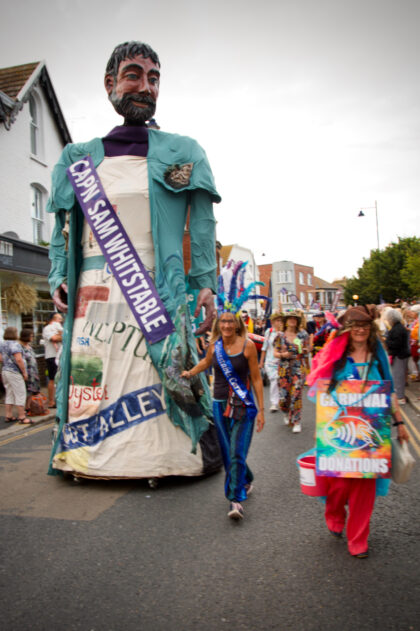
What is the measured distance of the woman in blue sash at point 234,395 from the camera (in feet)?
12.6

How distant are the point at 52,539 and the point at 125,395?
1.24 meters

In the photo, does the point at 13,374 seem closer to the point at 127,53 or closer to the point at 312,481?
the point at 127,53

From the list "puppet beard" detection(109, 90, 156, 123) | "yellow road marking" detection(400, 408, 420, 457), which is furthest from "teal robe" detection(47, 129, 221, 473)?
"yellow road marking" detection(400, 408, 420, 457)

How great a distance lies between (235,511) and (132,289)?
1908 millimetres

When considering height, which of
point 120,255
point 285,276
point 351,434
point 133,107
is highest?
point 285,276

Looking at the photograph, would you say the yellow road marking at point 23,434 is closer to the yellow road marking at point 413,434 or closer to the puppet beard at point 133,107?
the puppet beard at point 133,107

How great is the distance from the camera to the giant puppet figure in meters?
4.21

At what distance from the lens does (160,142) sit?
15.0 ft

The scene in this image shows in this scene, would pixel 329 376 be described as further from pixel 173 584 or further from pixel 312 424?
pixel 312 424

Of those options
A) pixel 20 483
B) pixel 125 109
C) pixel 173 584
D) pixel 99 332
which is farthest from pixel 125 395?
pixel 125 109

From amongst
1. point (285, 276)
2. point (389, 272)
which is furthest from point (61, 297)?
point (285, 276)

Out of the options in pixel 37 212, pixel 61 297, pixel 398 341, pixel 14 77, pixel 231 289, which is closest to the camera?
pixel 61 297

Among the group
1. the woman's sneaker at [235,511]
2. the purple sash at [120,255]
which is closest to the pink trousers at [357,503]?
the woman's sneaker at [235,511]

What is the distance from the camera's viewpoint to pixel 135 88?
14.7 feet
